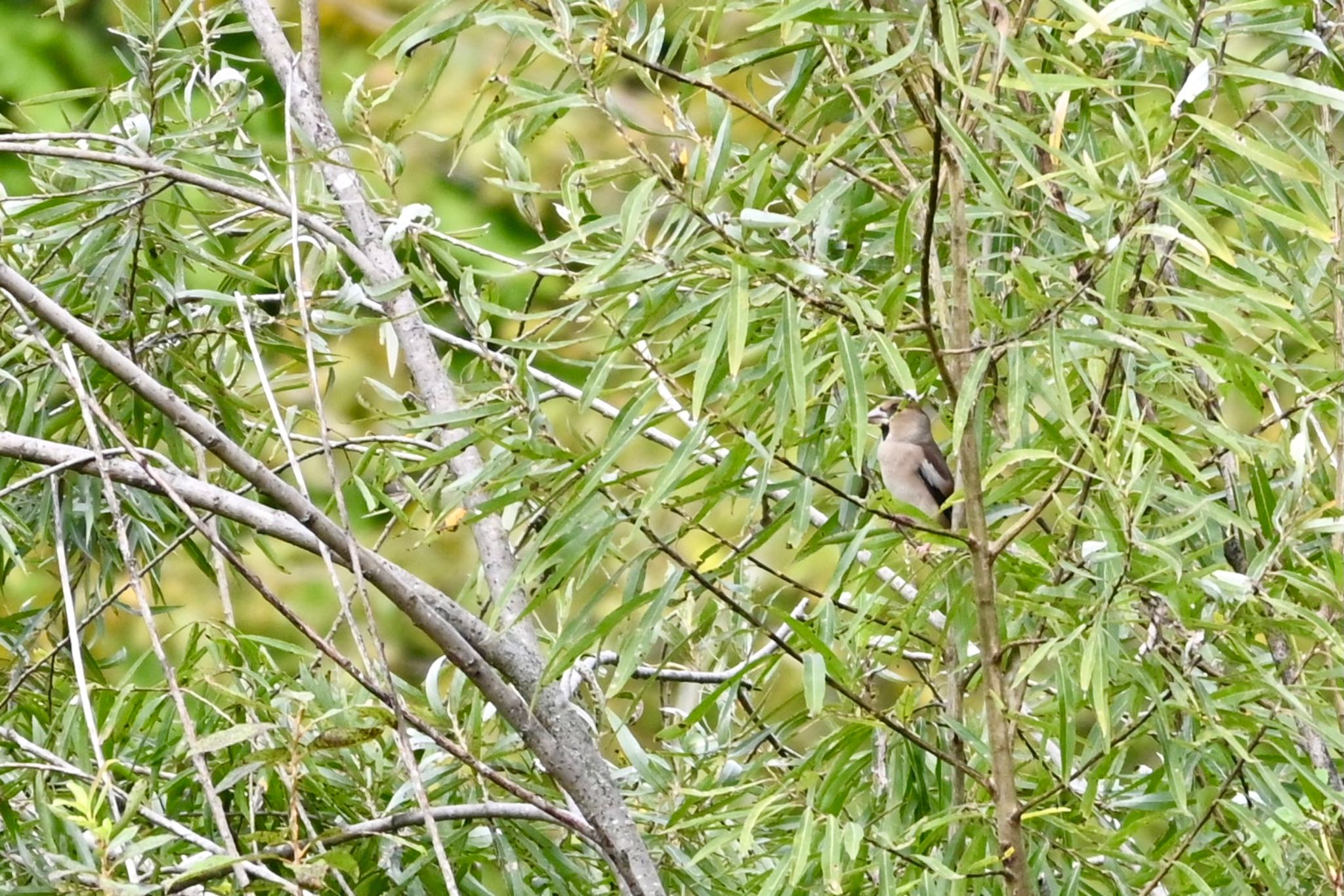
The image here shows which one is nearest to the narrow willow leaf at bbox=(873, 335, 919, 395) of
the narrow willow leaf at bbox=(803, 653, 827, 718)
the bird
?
the narrow willow leaf at bbox=(803, 653, 827, 718)

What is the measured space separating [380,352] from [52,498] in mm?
2859

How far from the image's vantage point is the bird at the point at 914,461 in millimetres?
2295

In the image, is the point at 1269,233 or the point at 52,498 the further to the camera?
the point at 52,498

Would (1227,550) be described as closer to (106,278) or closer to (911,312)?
(911,312)

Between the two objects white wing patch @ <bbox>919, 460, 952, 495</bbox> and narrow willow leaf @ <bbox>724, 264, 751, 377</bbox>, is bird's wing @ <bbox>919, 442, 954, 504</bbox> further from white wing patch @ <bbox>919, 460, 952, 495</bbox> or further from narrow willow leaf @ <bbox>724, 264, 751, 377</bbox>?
narrow willow leaf @ <bbox>724, 264, 751, 377</bbox>

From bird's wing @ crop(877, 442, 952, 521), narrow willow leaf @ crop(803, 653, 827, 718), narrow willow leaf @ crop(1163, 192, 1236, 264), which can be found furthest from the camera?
bird's wing @ crop(877, 442, 952, 521)

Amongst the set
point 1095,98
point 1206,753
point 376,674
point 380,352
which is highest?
point 1095,98

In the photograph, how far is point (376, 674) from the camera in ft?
4.72

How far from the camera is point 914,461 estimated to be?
230cm

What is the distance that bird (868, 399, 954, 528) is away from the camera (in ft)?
7.53

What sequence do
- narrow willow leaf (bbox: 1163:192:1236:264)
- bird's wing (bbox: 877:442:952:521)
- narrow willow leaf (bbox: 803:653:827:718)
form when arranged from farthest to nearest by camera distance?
bird's wing (bbox: 877:442:952:521)
narrow willow leaf (bbox: 803:653:827:718)
narrow willow leaf (bbox: 1163:192:1236:264)

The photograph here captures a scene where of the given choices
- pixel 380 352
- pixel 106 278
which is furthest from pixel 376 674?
pixel 380 352

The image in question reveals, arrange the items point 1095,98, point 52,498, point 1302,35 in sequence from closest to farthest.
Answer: point 1302,35, point 1095,98, point 52,498

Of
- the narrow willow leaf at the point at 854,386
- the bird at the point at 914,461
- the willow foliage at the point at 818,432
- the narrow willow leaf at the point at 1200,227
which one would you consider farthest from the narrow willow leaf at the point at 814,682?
the bird at the point at 914,461
